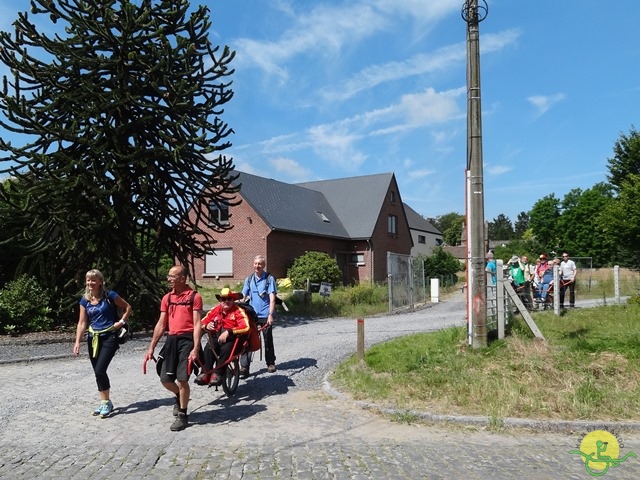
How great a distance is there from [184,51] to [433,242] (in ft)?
161

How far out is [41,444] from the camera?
219 inches

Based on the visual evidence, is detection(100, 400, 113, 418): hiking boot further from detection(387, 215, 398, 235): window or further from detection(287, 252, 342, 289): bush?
detection(387, 215, 398, 235): window

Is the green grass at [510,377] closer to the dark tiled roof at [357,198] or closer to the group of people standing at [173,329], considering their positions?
the group of people standing at [173,329]

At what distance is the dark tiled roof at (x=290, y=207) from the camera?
32.6m

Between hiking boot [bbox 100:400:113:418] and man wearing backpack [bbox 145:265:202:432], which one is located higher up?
man wearing backpack [bbox 145:265:202:432]

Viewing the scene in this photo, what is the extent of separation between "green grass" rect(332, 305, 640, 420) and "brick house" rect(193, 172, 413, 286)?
2145cm

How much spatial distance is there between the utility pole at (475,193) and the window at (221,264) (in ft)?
82.1

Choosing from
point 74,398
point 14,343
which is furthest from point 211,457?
point 14,343

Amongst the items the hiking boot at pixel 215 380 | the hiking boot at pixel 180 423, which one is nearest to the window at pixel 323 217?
the hiking boot at pixel 215 380

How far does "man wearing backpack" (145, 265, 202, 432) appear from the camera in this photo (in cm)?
605

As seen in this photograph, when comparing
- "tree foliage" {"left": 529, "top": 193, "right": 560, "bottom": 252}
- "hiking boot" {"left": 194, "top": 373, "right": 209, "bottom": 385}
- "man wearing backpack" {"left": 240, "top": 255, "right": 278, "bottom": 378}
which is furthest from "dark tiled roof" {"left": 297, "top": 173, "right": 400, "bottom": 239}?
"tree foliage" {"left": 529, "top": 193, "right": 560, "bottom": 252}

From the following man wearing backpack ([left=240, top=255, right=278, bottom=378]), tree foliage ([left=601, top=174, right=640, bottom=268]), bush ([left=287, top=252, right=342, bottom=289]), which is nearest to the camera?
man wearing backpack ([left=240, top=255, right=278, bottom=378])

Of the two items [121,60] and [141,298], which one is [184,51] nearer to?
[121,60]

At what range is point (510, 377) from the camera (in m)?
7.34
